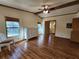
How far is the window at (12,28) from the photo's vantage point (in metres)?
4.69

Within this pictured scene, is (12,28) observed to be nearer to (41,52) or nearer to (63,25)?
(41,52)

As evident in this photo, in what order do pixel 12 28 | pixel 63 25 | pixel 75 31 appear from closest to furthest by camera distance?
pixel 12 28 < pixel 75 31 < pixel 63 25

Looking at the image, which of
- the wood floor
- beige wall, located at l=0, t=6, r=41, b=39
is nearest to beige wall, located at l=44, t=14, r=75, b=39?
the wood floor

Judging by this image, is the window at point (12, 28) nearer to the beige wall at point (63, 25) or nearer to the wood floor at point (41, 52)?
the wood floor at point (41, 52)

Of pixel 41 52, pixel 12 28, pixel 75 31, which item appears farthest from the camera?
pixel 75 31

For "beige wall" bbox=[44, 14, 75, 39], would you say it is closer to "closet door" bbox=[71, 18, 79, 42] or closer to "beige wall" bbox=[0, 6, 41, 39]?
"closet door" bbox=[71, 18, 79, 42]

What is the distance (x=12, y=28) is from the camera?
5004 millimetres

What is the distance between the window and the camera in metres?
4.69

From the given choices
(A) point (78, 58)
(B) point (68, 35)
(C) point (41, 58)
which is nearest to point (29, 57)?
(C) point (41, 58)

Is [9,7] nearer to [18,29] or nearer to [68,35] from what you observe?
[18,29]

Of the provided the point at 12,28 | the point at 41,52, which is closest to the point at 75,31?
the point at 41,52

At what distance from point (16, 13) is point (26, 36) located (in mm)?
2105

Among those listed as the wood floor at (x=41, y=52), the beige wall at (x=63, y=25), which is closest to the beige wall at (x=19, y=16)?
the wood floor at (x=41, y=52)

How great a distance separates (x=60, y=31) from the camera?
7.30 meters
